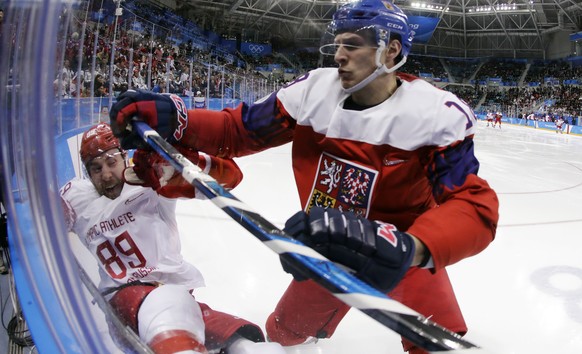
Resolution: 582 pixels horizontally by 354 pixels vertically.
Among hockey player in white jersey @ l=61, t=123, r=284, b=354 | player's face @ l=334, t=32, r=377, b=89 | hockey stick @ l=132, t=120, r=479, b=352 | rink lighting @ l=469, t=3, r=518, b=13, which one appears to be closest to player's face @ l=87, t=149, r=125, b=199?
hockey player in white jersey @ l=61, t=123, r=284, b=354

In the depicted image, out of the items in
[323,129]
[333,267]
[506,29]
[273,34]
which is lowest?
[333,267]

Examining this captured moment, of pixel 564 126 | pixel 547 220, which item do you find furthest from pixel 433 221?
pixel 564 126

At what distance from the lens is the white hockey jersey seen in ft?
2.89

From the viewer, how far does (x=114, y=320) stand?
66 cm

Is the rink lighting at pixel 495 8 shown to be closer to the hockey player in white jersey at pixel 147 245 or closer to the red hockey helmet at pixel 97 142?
the hockey player in white jersey at pixel 147 245

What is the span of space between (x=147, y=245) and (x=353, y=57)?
2.13 ft

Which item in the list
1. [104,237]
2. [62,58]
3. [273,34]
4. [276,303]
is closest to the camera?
[62,58]

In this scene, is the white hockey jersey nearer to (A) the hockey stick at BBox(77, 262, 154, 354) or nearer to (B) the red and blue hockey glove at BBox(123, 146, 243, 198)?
(B) the red and blue hockey glove at BBox(123, 146, 243, 198)

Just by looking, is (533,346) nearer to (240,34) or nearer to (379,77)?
(379,77)

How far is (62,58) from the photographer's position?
61 centimetres

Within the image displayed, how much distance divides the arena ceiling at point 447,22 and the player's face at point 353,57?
340 millimetres

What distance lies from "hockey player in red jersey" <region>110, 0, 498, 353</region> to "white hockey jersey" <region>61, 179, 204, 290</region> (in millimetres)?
169

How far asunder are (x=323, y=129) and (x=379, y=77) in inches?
7.2

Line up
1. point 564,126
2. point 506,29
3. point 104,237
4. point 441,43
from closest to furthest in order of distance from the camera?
point 104,237 < point 441,43 < point 506,29 < point 564,126
